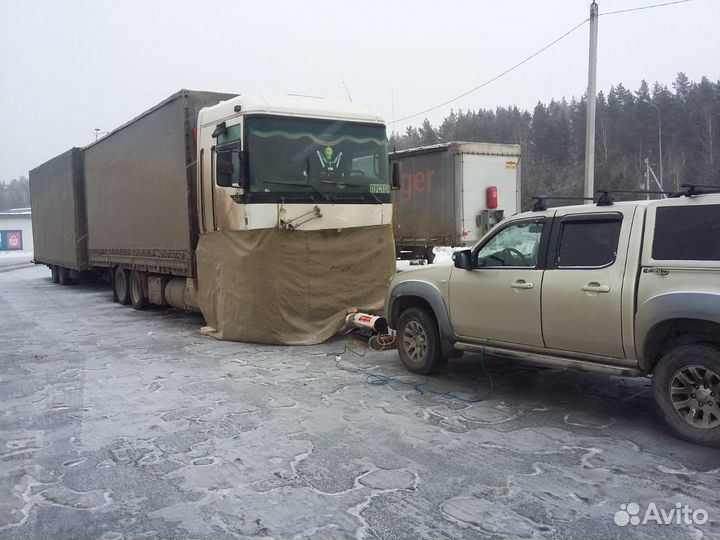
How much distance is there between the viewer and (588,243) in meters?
5.50

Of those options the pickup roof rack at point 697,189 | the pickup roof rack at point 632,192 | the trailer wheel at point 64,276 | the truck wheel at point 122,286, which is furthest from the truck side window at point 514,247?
the trailer wheel at point 64,276

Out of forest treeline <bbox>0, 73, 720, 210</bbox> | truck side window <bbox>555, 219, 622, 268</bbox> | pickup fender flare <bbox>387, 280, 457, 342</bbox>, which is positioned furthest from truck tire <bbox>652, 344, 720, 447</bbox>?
forest treeline <bbox>0, 73, 720, 210</bbox>

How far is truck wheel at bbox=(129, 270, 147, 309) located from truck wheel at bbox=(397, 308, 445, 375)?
8.22m

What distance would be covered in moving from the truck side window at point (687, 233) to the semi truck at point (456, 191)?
1074cm

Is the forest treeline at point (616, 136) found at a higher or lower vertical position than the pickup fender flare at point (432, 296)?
higher

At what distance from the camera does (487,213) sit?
16094 millimetres

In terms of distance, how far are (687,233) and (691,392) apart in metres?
1.22

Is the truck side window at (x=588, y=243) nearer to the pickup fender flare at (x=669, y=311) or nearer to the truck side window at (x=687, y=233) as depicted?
the truck side window at (x=687, y=233)

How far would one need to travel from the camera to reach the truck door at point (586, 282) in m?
5.14

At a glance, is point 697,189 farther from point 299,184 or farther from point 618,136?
point 618,136

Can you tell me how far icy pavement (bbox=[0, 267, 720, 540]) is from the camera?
3635 millimetres

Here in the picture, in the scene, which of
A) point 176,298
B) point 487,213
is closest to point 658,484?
point 176,298

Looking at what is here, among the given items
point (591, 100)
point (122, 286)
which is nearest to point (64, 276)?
point (122, 286)

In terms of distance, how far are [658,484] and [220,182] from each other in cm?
697
